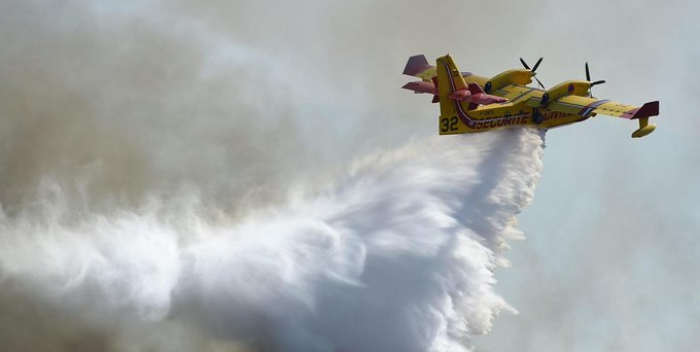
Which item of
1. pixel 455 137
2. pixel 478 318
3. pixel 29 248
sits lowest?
pixel 478 318

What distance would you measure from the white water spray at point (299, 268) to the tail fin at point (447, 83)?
3906mm

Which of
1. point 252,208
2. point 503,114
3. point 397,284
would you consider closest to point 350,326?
point 397,284

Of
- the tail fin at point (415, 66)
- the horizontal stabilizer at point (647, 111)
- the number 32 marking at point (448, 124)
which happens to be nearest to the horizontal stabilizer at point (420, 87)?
the tail fin at point (415, 66)

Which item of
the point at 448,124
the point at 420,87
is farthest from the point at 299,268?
the point at 420,87

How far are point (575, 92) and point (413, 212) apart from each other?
382 inches

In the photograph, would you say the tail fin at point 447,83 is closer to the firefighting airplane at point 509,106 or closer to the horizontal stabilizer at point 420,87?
the firefighting airplane at point 509,106

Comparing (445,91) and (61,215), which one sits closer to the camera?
(61,215)

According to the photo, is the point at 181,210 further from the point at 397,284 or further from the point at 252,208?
the point at 397,284

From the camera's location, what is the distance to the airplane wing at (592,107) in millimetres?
51856

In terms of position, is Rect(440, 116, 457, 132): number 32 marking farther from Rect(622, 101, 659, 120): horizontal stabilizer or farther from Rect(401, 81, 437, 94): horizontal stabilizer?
Rect(622, 101, 659, 120): horizontal stabilizer

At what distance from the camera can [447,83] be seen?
55.0 m

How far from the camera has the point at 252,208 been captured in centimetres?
5534

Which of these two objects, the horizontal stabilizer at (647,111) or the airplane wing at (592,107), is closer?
the horizontal stabilizer at (647,111)

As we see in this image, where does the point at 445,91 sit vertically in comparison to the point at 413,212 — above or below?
above
